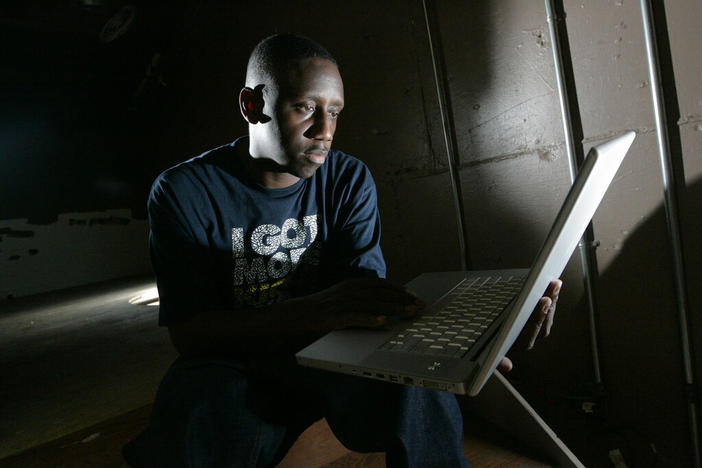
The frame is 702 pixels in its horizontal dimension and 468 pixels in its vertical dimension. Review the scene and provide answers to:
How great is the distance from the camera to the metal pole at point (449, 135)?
1.89 meters

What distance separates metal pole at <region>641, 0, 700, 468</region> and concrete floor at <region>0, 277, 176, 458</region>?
7.65 ft

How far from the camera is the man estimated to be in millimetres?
876

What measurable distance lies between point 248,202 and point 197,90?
459 cm

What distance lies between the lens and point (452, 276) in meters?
1.33

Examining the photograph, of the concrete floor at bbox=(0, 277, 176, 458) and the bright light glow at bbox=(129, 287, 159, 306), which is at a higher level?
the bright light glow at bbox=(129, 287, 159, 306)

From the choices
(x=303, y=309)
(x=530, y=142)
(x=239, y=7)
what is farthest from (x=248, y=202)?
(x=239, y=7)

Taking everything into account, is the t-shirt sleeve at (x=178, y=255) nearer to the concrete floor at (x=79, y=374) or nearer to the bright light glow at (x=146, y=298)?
the concrete floor at (x=79, y=374)

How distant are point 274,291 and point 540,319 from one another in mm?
739

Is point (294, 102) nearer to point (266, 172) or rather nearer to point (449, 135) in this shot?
point (266, 172)

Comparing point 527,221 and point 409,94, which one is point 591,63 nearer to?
point 527,221

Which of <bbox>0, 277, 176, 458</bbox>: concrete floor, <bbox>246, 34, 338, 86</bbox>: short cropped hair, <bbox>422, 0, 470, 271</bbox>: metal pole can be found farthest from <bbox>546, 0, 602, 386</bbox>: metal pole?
<bbox>0, 277, 176, 458</bbox>: concrete floor

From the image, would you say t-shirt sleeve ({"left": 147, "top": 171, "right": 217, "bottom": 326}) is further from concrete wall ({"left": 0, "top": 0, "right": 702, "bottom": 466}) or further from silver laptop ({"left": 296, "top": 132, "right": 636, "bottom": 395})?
concrete wall ({"left": 0, "top": 0, "right": 702, "bottom": 466})

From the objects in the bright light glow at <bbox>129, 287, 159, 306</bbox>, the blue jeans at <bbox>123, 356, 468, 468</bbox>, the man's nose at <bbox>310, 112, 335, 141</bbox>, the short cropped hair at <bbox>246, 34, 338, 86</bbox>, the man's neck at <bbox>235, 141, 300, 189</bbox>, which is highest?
the short cropped hair at <bbox>246, 34, 338, 86</bbox>

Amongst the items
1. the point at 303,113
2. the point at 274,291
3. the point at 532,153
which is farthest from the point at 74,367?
the point at 532,153
